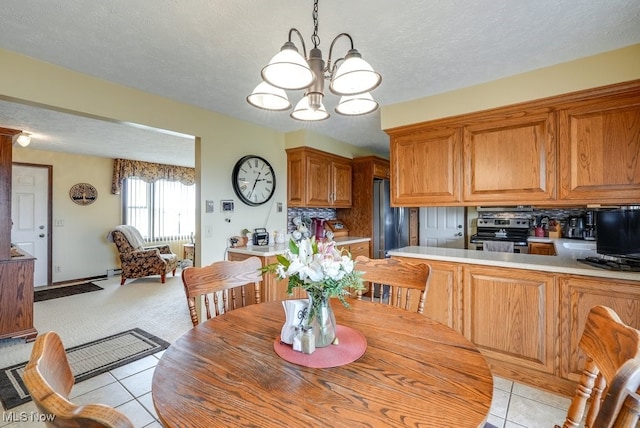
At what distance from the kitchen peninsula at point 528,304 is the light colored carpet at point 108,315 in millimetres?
2708

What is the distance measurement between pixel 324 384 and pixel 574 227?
15.5ft

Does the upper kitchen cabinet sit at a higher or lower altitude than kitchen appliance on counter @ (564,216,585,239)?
A: higher

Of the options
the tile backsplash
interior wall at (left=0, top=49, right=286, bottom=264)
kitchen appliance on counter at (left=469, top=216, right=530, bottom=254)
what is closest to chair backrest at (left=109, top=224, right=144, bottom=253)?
interior wall at (left=0, top=49, right=286, bottom=264)

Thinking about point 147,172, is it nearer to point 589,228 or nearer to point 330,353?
point 330,353

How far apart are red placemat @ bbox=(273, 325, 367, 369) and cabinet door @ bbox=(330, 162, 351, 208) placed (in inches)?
132

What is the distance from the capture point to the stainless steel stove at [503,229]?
14.3 feet

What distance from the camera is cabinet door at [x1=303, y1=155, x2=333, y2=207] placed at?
4.06 meters

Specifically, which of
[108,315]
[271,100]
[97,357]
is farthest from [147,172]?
[271,100]

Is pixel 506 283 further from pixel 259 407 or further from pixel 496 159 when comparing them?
pixel 259 407

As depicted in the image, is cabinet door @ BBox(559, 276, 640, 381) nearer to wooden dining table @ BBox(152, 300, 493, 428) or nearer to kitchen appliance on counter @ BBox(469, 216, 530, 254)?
wooden dining table @ BBox(152, 300, 493, 428)

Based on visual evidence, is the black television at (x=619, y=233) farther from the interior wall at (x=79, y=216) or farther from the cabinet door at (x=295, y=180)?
the interior wall at (x=79, y=216)

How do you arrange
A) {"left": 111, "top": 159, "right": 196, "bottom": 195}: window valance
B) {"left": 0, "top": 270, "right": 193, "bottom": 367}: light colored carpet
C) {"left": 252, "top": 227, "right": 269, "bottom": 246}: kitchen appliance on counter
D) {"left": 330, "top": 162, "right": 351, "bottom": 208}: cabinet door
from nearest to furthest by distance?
1. {"left": 0, "top": 270, "right": 193, "bottom": 367}: light colored carpet
2. {"left": 252, "top": 227, "right": 269, "bottom": 246}: kitchen appliance on counter
3. {"left": 330, "top": 162, "right": 351, "bottom": 208}: cabinet door
4. {"left": 111, "top": 159, "right": 196, "bottom": 195}: window valance

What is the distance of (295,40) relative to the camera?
191 cm

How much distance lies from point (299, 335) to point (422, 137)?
2435 millimetres
